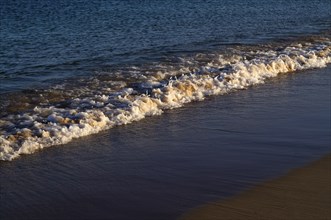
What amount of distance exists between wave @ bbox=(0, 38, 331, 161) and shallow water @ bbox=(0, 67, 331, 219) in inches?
13.3

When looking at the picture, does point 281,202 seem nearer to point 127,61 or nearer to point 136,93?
point 136,93

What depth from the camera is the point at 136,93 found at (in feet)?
32.6

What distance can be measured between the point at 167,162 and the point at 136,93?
11.8 feet

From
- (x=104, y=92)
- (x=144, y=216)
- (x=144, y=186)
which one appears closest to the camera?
(x=144, y=216)

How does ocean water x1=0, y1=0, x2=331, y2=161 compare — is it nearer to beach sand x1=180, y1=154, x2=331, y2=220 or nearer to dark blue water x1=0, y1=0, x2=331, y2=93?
dark blue water x1=0, y1=0, x2=331, y2=93

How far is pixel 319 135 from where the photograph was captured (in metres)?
7.26

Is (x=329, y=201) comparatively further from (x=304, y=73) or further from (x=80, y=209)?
(x=304, y=73)

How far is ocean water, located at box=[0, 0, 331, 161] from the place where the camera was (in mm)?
8383

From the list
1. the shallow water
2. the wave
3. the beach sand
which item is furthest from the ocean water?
the beach sand

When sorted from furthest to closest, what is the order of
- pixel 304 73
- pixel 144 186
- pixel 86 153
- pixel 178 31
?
pixel 178 31 → pixel 304 73 → pixel 86 153 → pixel 144 186

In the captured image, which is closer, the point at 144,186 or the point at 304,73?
the point at 144,186

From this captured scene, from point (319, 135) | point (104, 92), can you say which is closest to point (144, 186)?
point (319, 135)

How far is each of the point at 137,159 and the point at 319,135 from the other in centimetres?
245

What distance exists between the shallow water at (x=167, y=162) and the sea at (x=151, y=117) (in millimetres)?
14
